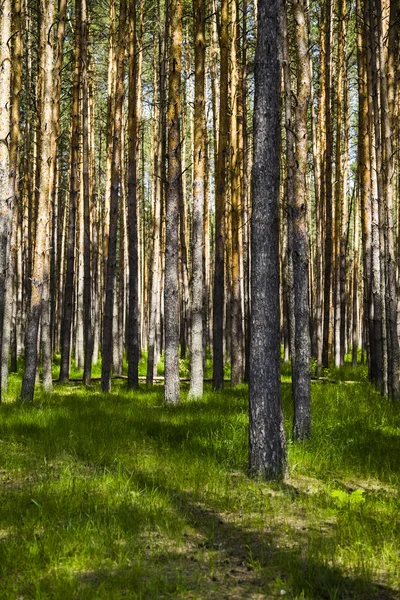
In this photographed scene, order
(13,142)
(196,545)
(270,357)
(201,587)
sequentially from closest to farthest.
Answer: (201,587)
(196,545)
(270,357)
(13,142)

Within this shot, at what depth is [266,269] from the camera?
5629 millimetres

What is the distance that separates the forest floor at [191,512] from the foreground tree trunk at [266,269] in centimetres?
39

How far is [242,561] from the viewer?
3.92 meters

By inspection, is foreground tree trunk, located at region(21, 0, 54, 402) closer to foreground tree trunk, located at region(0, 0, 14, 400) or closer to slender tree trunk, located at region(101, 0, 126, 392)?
foreground tree trunk, located at region(0, 0, 14, 400)

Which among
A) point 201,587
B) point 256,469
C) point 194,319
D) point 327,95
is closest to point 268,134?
point 256,469

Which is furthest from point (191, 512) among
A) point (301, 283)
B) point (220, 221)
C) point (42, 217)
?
point (220, 221)

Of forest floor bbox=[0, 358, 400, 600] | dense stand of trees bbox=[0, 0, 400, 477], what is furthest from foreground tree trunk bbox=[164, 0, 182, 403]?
forest floor bbox=[0, 358, 400, 600]

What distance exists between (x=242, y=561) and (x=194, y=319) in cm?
690

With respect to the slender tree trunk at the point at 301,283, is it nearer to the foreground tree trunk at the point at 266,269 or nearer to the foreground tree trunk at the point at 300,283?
the foreground tree trunk at the point at 300,283

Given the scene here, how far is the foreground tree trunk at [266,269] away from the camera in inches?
219

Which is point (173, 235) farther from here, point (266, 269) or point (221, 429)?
point (266, 269)

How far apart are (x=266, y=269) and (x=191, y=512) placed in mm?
2257

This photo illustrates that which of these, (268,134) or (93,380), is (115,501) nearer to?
(268,134)

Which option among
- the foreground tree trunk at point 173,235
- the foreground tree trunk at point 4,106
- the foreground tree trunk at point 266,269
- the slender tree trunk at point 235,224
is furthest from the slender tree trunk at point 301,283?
the slender tree trunk at point 235,224
